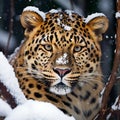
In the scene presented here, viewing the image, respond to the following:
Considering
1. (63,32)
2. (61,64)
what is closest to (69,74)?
(61,64)

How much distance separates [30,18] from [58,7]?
0.58 ft

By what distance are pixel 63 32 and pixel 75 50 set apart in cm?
13

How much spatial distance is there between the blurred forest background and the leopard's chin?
0.24m

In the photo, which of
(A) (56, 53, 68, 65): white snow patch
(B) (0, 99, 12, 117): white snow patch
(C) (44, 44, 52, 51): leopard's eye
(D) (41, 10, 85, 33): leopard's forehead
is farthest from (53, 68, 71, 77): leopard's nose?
(B) (0, 99, 12, 117): white snow patch

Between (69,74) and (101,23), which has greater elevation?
(101,23)

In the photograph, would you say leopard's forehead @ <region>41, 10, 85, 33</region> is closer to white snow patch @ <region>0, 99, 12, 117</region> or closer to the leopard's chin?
the leopard's chin

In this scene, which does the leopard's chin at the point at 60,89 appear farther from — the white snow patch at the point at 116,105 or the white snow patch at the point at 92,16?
the white snow patch at the point at 92,16

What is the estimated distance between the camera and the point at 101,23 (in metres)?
2.79

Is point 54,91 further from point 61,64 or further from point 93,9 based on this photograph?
point 93,9

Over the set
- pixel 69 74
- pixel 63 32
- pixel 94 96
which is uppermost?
pixel 63 32

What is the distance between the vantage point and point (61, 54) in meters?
2.69

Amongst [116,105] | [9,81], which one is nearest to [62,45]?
[116,105]

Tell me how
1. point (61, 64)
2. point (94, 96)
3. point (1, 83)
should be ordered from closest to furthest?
point (1, 83), point (61, 64), point (94, 96)

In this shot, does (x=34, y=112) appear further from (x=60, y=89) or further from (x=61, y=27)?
(x=61, y=27)
